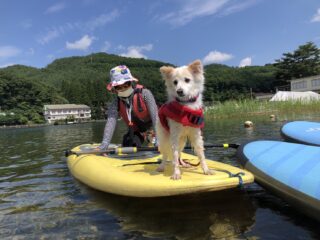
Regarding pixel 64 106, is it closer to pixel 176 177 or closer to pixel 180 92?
pixel 176 177

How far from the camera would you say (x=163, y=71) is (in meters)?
4.23

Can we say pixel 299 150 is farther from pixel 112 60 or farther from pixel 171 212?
pixel 112 60

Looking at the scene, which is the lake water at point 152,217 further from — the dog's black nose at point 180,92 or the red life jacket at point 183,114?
the dog's black nose at point 180,92

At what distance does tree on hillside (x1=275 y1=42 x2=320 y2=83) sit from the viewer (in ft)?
262

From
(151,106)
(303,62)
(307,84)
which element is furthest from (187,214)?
(303,62)

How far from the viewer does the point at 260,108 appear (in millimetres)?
30719

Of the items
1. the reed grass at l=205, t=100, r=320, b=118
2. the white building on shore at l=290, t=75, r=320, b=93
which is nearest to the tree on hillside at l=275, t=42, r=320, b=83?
the white building on shore at l=290, t=75, r=320, b=93

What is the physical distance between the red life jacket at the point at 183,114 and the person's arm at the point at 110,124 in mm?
2125

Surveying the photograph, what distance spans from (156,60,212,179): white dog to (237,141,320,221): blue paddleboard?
0.93 meters

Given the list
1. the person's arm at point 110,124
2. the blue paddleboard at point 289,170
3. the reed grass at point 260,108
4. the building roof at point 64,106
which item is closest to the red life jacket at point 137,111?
the person's arm at point 110,124

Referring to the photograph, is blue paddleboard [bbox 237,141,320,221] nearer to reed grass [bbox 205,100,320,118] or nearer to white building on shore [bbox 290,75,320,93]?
reed grass [bbox 205,100,320,118]

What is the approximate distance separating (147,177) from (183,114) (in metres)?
1.05

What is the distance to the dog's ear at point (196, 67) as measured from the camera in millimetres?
4102

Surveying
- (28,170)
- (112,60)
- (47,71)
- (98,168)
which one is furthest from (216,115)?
(47,71)
